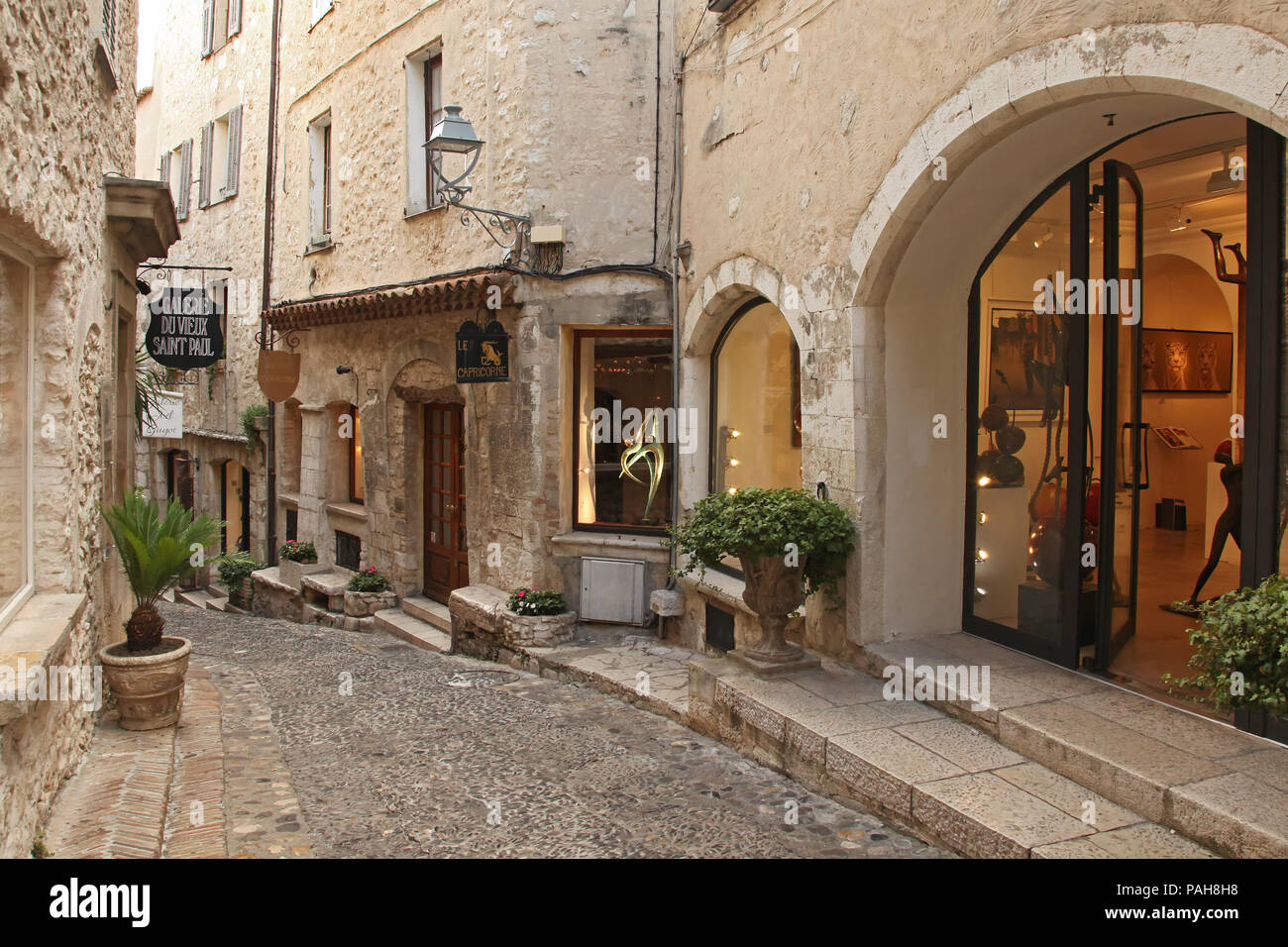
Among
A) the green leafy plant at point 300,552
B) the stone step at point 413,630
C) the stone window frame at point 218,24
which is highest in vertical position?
the stone window frame at point 218,24

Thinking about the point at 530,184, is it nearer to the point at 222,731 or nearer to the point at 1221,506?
the point at 222,731

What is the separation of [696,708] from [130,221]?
460 centimetres

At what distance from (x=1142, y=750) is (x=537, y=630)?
521 centimetres

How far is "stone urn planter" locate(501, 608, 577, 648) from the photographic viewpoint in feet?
27.3

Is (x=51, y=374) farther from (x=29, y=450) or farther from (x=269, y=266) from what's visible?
(x=269, y=266)

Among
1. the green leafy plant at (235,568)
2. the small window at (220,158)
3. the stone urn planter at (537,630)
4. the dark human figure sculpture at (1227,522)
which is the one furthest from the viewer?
the small window at (220,158)

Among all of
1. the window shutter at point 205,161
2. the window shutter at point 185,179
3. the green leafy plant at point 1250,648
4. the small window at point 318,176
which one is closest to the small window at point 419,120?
the small window at point 318,176

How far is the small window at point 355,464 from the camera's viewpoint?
1259 centimetres

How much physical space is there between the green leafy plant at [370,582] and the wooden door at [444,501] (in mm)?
560

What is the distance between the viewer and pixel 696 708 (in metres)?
6.02

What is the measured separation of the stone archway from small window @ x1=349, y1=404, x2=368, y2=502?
837 cm

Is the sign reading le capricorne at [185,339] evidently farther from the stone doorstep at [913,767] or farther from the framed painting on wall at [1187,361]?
the framed painting on wall at [1187,361]

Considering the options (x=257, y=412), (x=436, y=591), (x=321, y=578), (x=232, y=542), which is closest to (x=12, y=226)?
(x=436, y=591)

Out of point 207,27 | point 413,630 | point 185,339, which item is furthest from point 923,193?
point 207,27
